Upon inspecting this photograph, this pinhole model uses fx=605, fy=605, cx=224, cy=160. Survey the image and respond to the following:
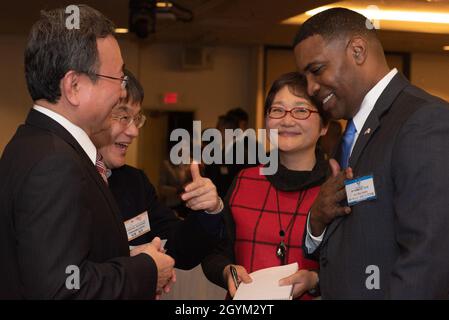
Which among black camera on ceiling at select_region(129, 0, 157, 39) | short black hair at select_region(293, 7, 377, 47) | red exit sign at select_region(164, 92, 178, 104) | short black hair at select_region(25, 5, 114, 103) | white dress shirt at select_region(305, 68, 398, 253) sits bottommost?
white dress shirt at select_region(305, 68, 398, 253)

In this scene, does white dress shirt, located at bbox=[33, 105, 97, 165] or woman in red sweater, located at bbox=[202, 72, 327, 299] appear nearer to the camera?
white dress shirt, located at bbox=[33, 105, 97, 165]

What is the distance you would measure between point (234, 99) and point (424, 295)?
915cm

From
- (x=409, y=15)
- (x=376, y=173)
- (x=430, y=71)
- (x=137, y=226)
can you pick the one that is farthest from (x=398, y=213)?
(x=430, y=71)

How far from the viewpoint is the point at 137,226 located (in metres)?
2.39

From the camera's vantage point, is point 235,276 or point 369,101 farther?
point 235,276

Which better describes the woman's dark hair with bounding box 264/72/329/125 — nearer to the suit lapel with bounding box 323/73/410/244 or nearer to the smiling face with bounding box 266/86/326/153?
the smiling face with bounding box 266/86/326/153

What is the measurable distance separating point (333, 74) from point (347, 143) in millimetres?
249

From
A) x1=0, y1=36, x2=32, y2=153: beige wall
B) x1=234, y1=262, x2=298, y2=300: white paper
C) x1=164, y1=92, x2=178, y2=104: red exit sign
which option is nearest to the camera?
x1=234, y1=262, x2=298, y2=300: white paper

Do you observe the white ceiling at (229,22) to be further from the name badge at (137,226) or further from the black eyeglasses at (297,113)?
the name badge at (137,226)

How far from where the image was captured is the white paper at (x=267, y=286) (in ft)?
6.48

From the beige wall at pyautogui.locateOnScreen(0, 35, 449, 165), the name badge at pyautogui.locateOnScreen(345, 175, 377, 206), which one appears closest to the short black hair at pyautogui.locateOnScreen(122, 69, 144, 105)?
the name badge at pyautogui.locateOnScreen(345, 175, 377, 206)

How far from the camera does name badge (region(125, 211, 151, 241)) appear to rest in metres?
2.36

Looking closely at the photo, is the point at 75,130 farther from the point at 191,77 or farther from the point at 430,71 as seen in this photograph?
the point at 430,71

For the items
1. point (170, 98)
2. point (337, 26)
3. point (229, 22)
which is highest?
point (229, 22)
